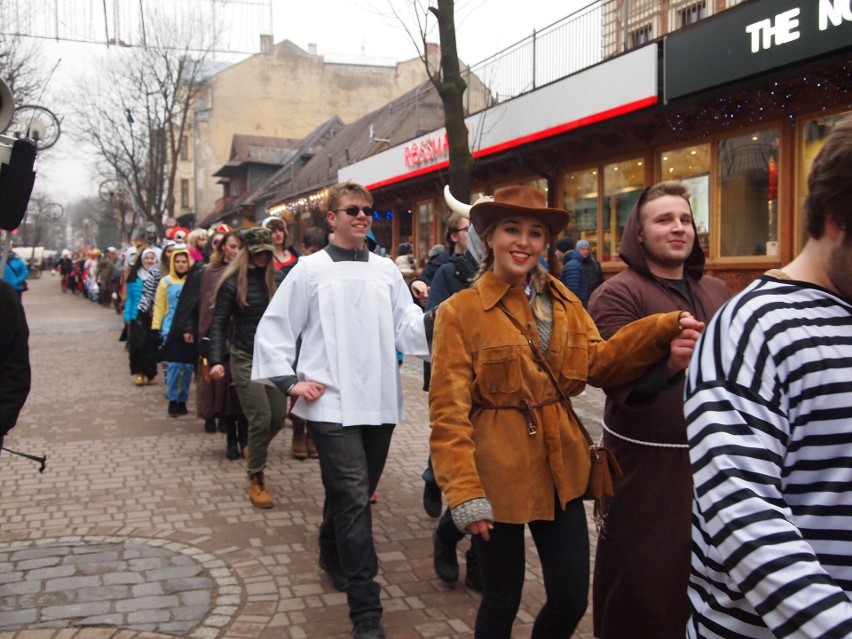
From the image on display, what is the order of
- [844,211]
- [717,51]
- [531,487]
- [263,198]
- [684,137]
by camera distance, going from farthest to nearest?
[263,198]
[684,137]
[717,51]
[531,487]
[844,211]

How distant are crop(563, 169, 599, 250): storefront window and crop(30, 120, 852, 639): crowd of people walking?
983 centimetres

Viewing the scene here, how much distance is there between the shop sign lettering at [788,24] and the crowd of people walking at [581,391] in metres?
6.12

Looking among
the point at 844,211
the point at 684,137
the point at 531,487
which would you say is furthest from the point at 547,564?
the point at 684,137

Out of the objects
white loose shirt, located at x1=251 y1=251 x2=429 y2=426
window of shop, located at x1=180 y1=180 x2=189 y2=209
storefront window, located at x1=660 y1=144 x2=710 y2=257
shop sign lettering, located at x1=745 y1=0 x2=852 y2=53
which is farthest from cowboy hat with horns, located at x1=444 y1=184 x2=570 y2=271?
window of shop, located at x1=180 y1=180 x2=189 y2=209

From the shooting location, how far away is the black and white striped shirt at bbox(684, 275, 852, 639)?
4.86 feet

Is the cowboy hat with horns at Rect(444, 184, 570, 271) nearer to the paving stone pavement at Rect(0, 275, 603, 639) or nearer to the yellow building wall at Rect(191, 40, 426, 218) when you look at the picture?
the paving stone pavement at Rect(0, 275, 603, 639)

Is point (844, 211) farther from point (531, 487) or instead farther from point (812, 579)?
point (531, 487)

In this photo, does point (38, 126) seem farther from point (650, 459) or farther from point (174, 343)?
point (650, 459)

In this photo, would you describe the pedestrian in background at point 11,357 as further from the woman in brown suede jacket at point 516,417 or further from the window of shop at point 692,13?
the window of shop at point 692,13

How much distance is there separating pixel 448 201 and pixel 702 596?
2.53 meters

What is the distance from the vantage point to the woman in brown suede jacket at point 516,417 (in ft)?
9.07

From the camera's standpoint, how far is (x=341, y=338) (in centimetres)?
406

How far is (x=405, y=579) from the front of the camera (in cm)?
455

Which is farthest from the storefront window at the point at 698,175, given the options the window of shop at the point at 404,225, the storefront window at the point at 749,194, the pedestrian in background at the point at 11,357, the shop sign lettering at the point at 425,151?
the window of shop at the point at 404,225
